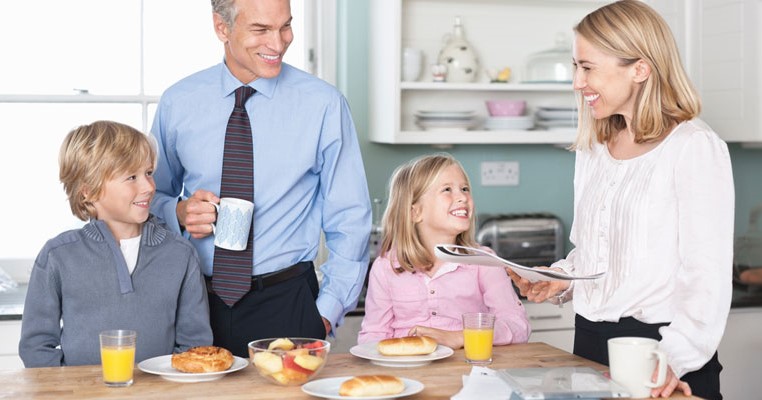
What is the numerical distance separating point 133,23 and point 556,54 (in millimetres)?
1669

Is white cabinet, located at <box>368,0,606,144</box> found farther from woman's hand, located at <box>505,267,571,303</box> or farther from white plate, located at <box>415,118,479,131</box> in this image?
woman's hand, located at <box>505,267,571,303</box>

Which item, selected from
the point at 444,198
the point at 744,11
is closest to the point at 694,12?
the point at 744,11

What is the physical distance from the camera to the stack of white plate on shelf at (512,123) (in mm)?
3855

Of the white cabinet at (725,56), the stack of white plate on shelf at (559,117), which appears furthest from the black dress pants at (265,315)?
the white cabinet at (725,56)

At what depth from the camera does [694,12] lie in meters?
3.79

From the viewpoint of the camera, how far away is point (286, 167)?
8.11ft

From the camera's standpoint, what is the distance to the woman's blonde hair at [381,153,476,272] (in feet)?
8.55

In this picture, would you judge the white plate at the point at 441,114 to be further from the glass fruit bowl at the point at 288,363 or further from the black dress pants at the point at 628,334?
the glass fruit bowl at the point at 288,363

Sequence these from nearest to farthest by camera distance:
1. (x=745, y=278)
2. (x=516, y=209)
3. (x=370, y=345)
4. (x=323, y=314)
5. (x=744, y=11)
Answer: (x=370, y=345) < (x=323, y=314) < (x=744, y=11) < (x=745, y=278) < (x=516, y=209)

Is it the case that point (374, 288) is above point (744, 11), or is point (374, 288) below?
below

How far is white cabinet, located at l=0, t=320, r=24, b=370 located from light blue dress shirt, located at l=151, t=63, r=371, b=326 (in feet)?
3.02

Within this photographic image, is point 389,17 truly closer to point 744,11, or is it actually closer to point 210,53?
point 210,53

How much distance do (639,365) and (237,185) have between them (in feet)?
3.80

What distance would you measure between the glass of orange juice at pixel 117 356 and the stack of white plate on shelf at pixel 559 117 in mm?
2495
